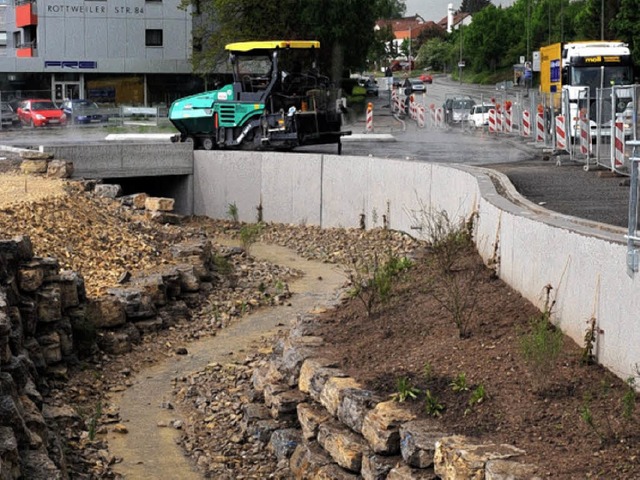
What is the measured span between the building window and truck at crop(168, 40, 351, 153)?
41668 millimetres

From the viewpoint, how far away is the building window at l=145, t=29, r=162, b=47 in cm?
7256

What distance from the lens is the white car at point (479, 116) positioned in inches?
1923

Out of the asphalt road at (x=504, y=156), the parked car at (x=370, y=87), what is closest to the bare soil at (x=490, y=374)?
the asphalt road at (x=504, y=156)

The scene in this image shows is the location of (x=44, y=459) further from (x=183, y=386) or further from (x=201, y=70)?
(x=201, y=70)

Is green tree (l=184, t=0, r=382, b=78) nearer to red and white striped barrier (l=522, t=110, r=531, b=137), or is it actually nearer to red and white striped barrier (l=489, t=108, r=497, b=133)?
red and white striped barrier (l=489, t=108, r=497, b=133)

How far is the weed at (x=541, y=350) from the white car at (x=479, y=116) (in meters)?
38.7

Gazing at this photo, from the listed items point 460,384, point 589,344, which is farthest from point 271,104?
point 589,344

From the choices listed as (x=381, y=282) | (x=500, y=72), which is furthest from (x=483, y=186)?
(x=500, y=72)

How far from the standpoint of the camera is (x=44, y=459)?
1004cm

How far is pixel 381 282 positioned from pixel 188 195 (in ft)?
58.6

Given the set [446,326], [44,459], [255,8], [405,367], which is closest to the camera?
[44,459]

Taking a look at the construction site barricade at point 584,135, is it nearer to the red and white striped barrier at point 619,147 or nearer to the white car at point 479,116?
the red and white striped barrier at point 619,147

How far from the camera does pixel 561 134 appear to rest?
2930cm

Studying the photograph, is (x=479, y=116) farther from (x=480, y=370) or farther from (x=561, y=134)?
(x=480, y=370)
